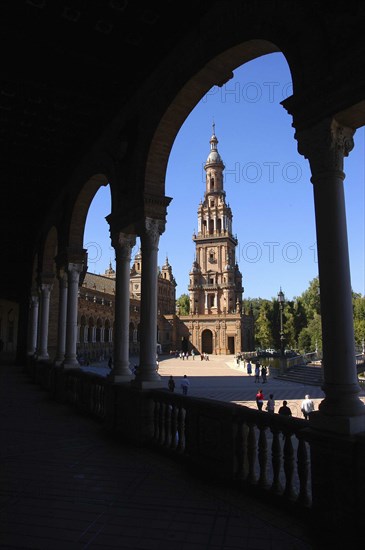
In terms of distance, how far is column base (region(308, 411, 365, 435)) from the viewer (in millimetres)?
3545

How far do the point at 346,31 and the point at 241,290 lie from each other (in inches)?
3139

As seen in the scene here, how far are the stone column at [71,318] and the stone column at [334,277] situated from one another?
28.1 feet

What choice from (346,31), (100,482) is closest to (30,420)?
(100,482)

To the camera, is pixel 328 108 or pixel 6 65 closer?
pixel 328 108

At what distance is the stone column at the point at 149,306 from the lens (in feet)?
→ 22.9

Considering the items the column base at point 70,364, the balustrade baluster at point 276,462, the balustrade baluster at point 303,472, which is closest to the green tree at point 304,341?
the column base at point 70,364

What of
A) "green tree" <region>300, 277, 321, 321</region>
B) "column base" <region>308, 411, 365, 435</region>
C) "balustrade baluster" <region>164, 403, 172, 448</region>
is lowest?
"balustrade baluster" <region>164, 403, 172, 448</region>

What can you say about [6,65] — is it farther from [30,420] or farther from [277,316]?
[277,316]

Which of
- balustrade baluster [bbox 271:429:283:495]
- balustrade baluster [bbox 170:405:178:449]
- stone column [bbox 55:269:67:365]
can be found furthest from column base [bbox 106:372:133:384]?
stone column [bbox 55:269:67:365]

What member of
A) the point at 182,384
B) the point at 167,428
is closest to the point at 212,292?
the point at 182,384

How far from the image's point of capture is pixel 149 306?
7141 millimetres

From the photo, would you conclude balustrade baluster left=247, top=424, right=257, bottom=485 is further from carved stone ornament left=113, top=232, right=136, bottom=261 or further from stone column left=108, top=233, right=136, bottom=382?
carved stone ornament left=113, top=232, right=136, bottom=261

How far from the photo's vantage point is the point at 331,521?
3.50m

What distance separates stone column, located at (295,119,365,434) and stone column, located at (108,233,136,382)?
188 inches
